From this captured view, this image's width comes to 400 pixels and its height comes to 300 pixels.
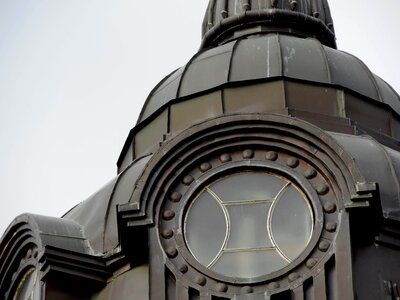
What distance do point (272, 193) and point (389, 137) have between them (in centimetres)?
449

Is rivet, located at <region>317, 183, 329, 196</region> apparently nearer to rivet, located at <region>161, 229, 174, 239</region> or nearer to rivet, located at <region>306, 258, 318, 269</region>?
rivet, located at <region>306, 258, 318, 269</region>

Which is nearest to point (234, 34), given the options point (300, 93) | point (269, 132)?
point (300, 93)

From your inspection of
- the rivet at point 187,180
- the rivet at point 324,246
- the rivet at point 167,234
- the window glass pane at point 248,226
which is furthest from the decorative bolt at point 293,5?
the rivet at point 324,246

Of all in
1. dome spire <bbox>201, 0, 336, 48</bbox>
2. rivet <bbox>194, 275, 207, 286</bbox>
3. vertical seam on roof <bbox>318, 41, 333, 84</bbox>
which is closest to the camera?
rivet <bbox>194, 275, 207, 286</bbox>

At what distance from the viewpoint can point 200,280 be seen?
39.0m

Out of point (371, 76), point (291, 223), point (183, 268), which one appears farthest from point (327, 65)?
point (183, 268)

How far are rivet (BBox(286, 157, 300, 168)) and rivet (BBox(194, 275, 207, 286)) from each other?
2.88 metres

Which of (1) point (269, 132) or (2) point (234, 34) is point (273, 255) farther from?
(2) point (234, 34)

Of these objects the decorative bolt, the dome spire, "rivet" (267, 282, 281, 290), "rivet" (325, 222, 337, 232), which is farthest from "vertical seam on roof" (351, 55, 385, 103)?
"rivet" (267, 282, 281, 290)

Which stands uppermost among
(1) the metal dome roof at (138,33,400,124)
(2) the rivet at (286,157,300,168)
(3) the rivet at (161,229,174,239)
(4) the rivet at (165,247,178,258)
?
(1) the metal dome roof at (138,33,400,124)

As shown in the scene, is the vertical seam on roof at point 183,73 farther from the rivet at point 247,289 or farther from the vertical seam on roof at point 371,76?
the rivet at point 247,289

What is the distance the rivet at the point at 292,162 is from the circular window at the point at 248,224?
0.30 m

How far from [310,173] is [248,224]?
1522 mm

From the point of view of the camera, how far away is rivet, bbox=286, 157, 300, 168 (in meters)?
40.2
